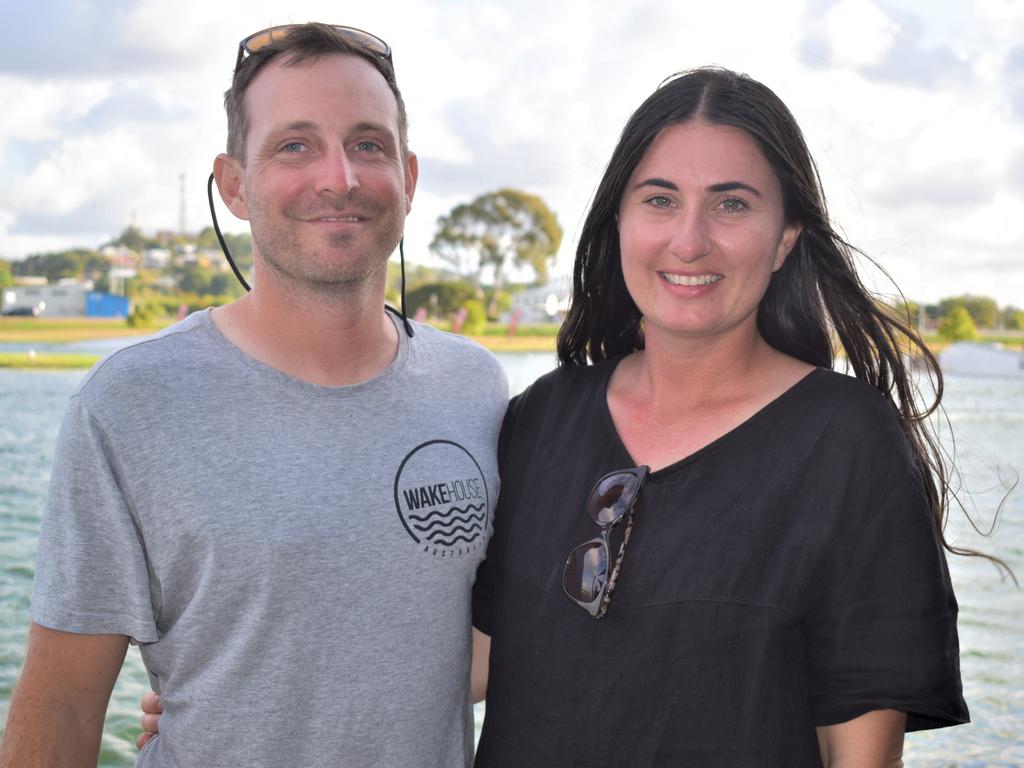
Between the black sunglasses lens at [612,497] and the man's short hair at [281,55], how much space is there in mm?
952

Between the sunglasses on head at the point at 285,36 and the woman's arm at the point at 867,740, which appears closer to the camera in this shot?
the woman's arm at the point at 867,740

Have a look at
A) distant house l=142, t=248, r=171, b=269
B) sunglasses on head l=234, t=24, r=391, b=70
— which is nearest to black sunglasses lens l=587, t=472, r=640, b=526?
sunglasses on head l=234, t=24, r=391, b=70

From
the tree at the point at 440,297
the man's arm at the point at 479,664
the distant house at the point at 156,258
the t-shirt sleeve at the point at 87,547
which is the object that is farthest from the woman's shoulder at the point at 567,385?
the distant house at the point at 156,258

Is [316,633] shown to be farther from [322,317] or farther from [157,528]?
[322,317]

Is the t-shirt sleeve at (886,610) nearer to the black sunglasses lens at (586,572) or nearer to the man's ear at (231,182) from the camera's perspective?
the black sunglasses lens at (586,572)

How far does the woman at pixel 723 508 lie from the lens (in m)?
1.89

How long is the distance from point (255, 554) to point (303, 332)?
487 millimetres

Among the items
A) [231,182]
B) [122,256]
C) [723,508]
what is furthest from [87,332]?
[723,508]

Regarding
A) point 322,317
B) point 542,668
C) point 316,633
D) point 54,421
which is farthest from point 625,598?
point 54,421

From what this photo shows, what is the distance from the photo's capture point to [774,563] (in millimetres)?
1916

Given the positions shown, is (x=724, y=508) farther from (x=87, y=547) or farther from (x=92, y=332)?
(x=92, y=332)

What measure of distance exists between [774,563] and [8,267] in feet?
189

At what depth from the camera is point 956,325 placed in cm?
5000

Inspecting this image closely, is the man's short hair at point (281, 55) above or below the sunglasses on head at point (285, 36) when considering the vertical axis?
below
